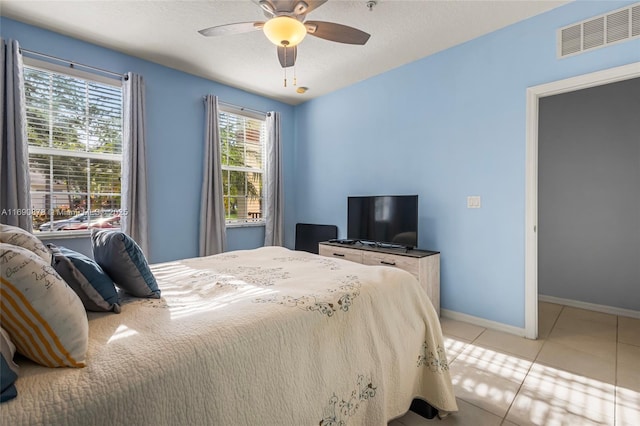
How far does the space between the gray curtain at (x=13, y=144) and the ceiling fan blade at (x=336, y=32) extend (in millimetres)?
2523

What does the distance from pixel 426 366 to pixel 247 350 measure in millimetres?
1105

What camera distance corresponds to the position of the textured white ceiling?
7.95ft

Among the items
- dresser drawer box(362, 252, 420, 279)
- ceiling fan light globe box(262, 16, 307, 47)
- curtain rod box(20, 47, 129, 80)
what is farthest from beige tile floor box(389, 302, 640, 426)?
curtain rod box(20, 47, 129, 80)

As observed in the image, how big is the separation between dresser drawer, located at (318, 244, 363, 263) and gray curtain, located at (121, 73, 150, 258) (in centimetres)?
200

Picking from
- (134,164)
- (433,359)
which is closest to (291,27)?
(433,359)

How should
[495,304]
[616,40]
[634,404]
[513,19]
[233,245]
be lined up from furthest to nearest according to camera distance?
1. [233,245]
2. [495,304]
3. [513,19]
4. [616,40]
5. [634,404]

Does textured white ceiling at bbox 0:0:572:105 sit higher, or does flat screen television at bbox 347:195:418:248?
textured white ceiling at bbox 0:0:572:105

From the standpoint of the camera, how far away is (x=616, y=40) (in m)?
2.24

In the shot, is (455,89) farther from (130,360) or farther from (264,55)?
(130,360)

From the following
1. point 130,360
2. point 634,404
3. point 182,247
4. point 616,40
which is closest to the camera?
point 130,360

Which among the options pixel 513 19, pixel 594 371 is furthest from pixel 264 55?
pixel 594 371

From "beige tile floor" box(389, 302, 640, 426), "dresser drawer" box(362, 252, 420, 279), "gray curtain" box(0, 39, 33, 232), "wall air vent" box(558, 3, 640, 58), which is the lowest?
"beige tile floor" box(389, 302, 640, 426)

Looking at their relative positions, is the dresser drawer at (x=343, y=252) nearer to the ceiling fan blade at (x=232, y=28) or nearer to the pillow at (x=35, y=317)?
the ceiling fan blade at (x=232, y=28)

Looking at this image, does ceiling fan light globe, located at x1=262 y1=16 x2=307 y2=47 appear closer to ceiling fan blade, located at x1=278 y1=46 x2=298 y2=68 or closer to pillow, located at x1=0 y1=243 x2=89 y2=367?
ceiling fan blade, located at x1=278 y1=46 x2=298 y2=68
